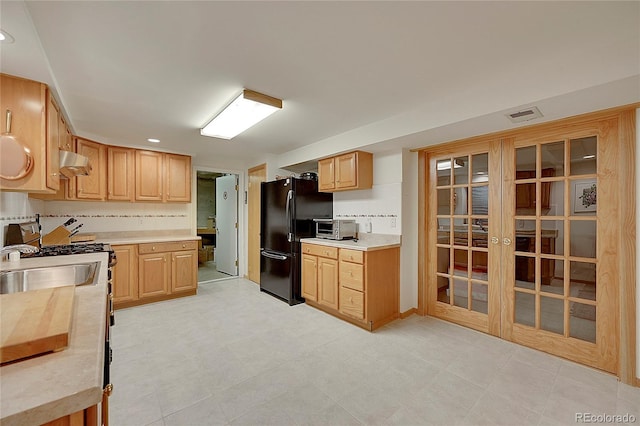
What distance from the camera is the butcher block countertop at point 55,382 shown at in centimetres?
56

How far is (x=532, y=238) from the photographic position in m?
2.60

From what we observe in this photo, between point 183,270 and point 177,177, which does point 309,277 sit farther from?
point 177,177

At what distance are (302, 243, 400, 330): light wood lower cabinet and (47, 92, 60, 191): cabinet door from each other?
2.54 metres

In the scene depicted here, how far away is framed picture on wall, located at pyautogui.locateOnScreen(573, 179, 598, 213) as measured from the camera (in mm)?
2268

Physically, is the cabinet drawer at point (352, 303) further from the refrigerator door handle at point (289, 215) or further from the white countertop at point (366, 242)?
the refrigerator door handle at point (289, 215)

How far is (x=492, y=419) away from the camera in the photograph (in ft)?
5.58

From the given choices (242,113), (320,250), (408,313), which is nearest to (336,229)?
(320,250)

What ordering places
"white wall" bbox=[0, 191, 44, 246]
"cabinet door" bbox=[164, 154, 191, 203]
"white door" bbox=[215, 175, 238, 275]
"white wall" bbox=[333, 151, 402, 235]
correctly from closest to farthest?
"white wall" bbox=[0, 191, 44, 246]
"white wall" bbox=[333, 151, 402, 235]
"cabinet door" bbox=[164, 154, 191, 203]
"white door" bbox=[215, 175, 238, 275]

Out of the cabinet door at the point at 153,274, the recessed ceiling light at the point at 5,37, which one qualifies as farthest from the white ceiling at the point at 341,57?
the cabinet door at the point at 153,274

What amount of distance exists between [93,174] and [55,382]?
3855 mm

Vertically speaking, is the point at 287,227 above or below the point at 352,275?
above

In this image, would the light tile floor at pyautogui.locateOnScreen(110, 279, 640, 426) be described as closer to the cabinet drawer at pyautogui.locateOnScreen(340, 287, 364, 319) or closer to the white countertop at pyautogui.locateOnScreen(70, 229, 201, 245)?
the cabinet drawer at pyautogui.locateOnScreen(340, 287, 364, 319)

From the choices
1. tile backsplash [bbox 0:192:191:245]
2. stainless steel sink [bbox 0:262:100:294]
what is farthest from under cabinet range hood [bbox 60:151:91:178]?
stainless steel sink [bbox 0:262:100:294]
